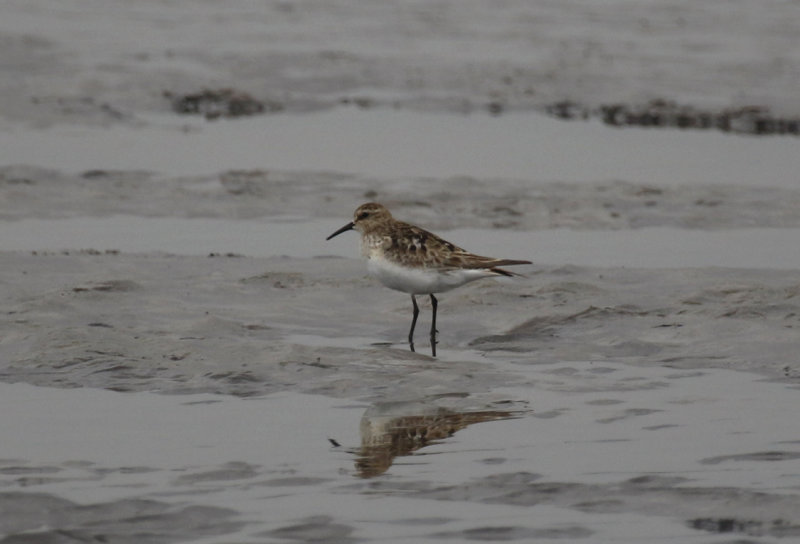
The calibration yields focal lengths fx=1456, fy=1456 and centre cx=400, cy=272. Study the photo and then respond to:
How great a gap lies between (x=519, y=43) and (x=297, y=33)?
4.22 meters

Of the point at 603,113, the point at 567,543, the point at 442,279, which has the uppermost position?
the point at 603,113

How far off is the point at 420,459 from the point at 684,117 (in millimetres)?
14030

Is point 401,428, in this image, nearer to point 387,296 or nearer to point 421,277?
point 421,277

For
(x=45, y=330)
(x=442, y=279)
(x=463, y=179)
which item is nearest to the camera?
(x=45, y=330)

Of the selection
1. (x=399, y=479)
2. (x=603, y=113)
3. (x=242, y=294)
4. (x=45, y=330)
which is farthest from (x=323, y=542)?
(x=603, y=113)

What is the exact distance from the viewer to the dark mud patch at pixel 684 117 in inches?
827

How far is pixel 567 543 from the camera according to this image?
22.8 ft

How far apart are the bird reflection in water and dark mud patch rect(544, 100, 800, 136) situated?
1257 centimetres

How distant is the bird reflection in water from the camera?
27.3ft

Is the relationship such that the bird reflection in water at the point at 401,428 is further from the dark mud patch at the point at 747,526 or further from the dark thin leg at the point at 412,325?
the dark thin leg at the point at 412,325

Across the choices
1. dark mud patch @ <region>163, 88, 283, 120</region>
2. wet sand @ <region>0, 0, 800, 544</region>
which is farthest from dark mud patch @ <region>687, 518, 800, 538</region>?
dark mud patch @ <region>163, 88, 283, 120</region>

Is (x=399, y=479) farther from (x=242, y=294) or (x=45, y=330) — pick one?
(x=242, y=294)

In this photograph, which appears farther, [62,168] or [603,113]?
[603,113]

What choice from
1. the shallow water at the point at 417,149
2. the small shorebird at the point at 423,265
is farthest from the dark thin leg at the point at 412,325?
the shallow water at the point at 417,149
